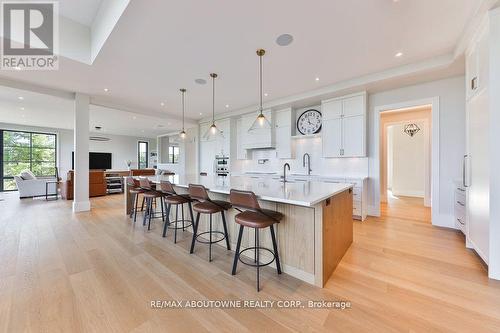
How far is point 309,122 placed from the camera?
16.7 ft

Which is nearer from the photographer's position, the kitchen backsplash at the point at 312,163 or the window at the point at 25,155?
the kitchen backsplash at the point at 312,163

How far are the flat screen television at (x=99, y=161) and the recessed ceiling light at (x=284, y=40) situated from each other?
1026cm

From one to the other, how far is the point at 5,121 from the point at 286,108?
417 inches

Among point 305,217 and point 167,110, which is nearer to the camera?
point 305,217

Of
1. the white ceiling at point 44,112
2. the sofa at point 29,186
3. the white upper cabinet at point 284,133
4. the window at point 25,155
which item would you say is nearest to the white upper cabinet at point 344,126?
the white upper cabinet at point 284,133

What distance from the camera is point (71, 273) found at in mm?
2068

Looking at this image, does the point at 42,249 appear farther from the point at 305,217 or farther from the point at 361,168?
the point at 361,168

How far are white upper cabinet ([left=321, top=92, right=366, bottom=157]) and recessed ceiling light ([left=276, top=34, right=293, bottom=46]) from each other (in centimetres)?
216

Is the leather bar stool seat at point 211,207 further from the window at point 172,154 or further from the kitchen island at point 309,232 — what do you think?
the window at point 172,154

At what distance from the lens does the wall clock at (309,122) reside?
16.2 feet

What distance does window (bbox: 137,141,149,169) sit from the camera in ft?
39.6

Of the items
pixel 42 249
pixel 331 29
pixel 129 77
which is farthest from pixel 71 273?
pixel 331 29

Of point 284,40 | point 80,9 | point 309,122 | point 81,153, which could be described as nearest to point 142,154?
point 81,153

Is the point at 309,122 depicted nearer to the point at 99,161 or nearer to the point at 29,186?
the point at 29,186
